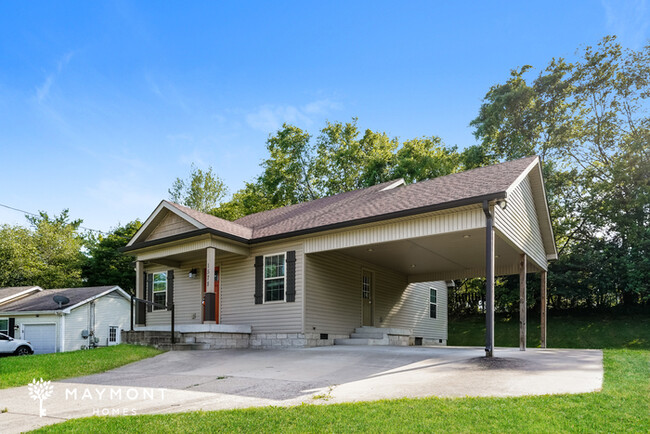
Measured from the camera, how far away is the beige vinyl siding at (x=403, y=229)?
1039cm

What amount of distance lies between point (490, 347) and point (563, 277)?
680 inches

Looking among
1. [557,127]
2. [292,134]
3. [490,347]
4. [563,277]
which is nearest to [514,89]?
[557,127]

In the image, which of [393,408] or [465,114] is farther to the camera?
[465,114]

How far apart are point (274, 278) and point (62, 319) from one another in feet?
51.7

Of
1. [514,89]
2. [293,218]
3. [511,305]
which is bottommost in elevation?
[511,305]

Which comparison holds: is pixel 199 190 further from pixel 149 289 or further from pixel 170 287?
pixel 170 287

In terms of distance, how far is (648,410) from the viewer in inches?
211

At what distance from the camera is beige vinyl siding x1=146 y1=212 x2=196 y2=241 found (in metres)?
14.5

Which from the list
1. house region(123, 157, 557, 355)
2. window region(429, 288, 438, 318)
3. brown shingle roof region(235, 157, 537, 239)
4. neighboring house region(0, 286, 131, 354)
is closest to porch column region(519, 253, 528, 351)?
house region(123, 157, 557, 355)

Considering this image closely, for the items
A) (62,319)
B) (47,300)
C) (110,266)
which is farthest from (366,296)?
(110,266)

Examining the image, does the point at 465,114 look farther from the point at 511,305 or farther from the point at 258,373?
the point at 258,373

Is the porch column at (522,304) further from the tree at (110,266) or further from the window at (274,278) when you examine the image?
the tree at (110,266)

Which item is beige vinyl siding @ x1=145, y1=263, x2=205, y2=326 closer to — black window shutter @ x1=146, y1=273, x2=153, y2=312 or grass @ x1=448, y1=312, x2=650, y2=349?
black window shutter @ x1=146, y1=273, x2=153, y2=312

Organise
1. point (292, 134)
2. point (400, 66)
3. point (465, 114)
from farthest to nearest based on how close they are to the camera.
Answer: point (292, 134) → point (465, 114) → point (400, 66)
